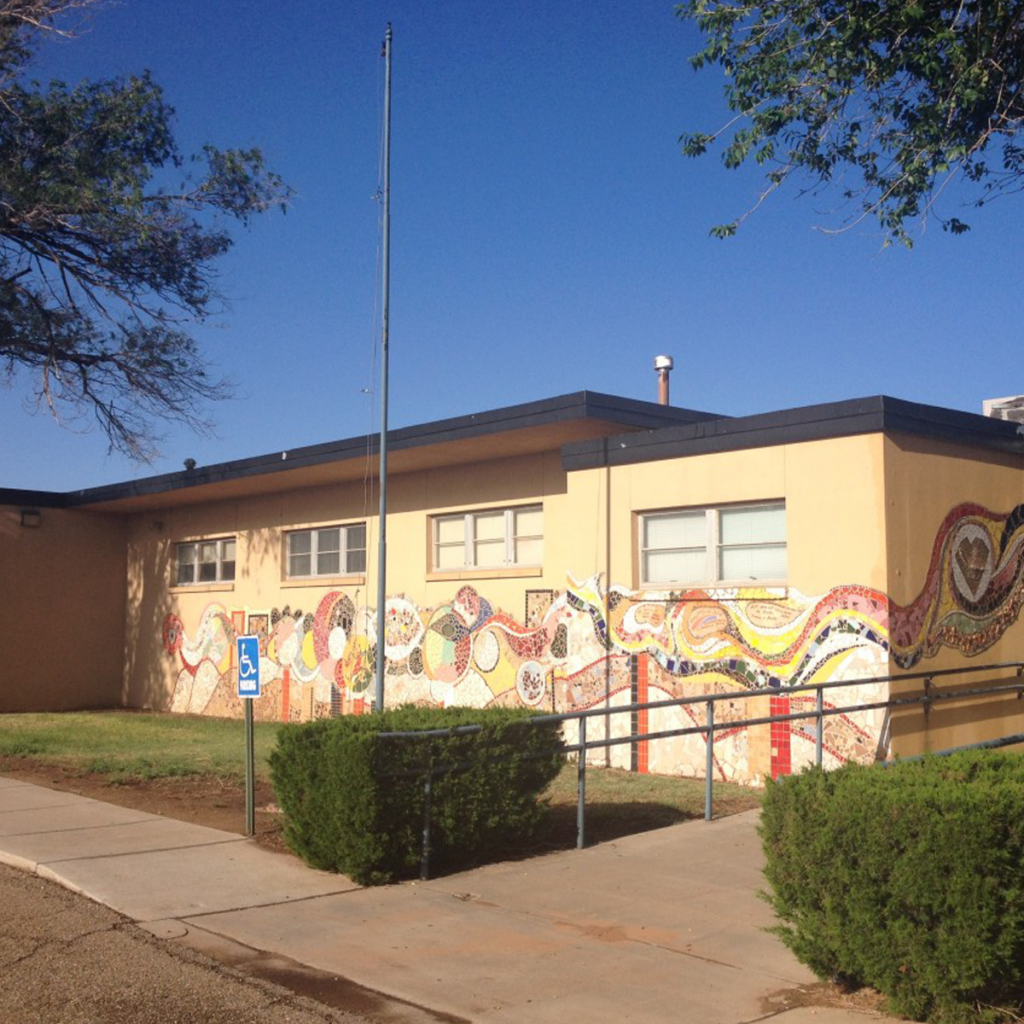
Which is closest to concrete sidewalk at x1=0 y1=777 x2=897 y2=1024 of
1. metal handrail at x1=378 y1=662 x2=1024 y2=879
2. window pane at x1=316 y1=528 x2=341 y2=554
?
metal handrail at x1=378 y1=662 x2=1024 y2=879

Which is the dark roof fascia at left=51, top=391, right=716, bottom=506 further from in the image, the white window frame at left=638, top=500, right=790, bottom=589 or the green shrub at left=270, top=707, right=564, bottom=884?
the green shrub at left=270, top=707, right=564, bottom=884

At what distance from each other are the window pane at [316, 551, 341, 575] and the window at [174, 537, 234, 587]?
114 inches

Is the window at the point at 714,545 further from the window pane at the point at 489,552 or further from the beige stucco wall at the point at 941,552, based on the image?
the window pane at the point at 489,552

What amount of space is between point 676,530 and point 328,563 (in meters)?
8.36

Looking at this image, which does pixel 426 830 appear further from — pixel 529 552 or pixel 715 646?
pixel 529 552

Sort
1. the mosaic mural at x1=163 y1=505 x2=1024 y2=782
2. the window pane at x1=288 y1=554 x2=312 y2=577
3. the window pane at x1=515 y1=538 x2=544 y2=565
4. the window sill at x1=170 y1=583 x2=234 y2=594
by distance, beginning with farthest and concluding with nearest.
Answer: the window sill at x1=170 y1=583 x2=234 y2=594 → the window pane at x1=288 y1=554 x2=312 y2=577 → the window pane at x1=515 y1=538 x2=544 y2=565 → the mosaic mural at x1=163 y1=505 x2=1024 y2=782

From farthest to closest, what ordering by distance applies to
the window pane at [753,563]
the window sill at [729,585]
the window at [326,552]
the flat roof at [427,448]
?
the window at [326,552] < the flat roof at [427,448] < the window pane at [753,563] < the window sill at [729,585]

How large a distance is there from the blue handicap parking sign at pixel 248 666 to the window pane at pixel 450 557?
8.08 meters

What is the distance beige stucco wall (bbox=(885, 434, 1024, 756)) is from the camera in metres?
12.3

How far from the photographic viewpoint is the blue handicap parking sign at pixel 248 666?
999cm

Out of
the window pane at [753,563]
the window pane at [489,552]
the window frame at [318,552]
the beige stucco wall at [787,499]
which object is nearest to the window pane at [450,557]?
the window pane at [489,552]

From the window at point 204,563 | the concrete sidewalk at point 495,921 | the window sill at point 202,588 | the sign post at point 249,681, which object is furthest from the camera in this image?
the window at point 204,563

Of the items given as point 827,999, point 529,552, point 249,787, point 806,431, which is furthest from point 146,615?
point 827,999

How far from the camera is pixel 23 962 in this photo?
6.52 meters
